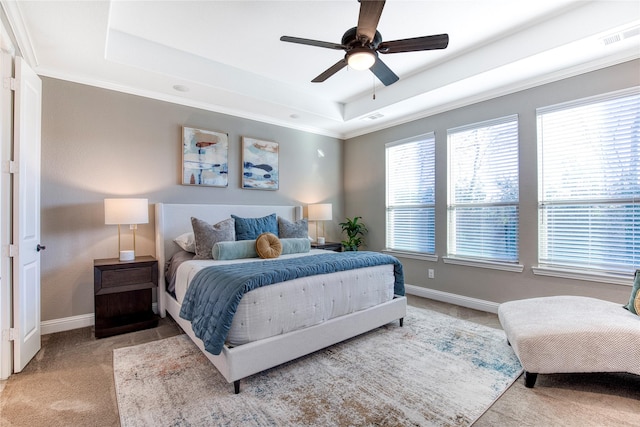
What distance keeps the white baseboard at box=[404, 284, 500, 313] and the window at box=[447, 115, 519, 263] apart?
0.54m

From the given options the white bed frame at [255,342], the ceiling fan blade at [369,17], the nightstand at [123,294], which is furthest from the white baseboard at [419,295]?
the ceiling fan blade at [369,17]

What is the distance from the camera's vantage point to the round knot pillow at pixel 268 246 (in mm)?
3307

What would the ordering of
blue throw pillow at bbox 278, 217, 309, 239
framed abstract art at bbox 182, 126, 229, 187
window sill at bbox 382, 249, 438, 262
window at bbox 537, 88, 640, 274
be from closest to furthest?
window at bbox 537, 88, 640, 274 → framed abstract art at bbox 182, 126, 229, 187 → blue throw pillow at bbox 278, 217, 309, 239 → window sill at bbox 382, 249, 438, 262

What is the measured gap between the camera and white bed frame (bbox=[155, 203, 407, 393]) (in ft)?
6.72

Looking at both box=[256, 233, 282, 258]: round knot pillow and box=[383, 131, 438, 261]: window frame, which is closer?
box=[256, 233, 282, 258]: round knot pillow

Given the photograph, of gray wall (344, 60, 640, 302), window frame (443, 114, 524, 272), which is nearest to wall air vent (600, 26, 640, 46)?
gray wall (344, 60, 640, 302)

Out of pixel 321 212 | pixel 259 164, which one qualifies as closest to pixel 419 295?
pixel 321 212

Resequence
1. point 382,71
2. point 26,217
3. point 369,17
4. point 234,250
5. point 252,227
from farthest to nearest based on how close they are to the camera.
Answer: point 252,227, point 234,250, point 382,71, point 26,217, point 369,17

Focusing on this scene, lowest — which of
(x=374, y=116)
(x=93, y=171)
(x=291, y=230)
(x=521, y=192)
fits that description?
(x=291, y=230)

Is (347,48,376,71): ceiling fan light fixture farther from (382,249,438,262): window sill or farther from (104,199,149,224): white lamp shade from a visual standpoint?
(382,249,438,262): window sill

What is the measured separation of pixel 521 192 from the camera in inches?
135

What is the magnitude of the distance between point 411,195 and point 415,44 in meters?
2.74

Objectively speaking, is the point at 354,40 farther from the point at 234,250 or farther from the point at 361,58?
the point at 234,250

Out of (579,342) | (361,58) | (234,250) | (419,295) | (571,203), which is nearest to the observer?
(579,342)
